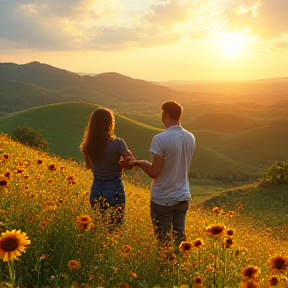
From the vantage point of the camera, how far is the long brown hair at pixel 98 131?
5598 mm

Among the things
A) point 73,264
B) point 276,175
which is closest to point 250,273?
point 73,264

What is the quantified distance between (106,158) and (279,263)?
302 centimetres

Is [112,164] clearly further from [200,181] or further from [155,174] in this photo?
[200,181]

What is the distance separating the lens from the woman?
561cm

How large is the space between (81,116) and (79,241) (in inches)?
2143

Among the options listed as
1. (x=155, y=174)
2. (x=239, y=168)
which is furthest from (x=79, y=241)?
(x=239, y=168)

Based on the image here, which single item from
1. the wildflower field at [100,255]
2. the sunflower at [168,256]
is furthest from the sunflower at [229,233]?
the sunflower at [168,256]

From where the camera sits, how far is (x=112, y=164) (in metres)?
5.79

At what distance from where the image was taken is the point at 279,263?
3303mm

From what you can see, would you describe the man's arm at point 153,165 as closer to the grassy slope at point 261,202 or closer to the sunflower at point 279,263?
the sunflower at point 279,263

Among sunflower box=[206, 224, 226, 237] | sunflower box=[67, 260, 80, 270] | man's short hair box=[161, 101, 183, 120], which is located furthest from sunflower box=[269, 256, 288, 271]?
man's short hair box=[161, 101, 183, 120]

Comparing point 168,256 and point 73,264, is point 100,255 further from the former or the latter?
point 168,256

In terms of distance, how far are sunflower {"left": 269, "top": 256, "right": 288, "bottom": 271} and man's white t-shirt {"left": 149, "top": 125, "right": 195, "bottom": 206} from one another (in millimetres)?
2218

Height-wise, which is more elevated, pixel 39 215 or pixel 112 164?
pixel 112 164
